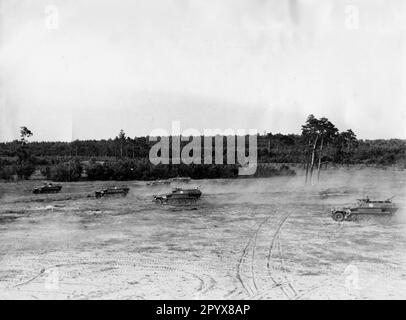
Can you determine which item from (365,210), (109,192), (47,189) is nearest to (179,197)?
(109,192)

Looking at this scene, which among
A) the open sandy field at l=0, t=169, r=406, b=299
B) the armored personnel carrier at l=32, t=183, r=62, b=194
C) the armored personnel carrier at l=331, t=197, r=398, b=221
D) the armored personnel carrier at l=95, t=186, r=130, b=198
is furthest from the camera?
the armored personnel carrier at l=32, t=183, r=62, b=194

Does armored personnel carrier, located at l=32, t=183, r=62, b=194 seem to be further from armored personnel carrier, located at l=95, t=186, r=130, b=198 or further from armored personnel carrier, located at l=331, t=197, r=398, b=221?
armored personnel carrier, located at l=331, t=197, r=398, b=221

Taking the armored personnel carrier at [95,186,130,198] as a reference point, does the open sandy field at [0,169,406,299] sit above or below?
below

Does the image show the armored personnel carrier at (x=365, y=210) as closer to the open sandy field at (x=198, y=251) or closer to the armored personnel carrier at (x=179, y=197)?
the open sandy field at (x=198, y=251)

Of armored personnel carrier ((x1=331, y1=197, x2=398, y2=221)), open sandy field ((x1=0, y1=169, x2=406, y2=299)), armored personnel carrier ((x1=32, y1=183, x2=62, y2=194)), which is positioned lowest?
open sandy field ((x1=0, y1=169, x2=406, y2=299))

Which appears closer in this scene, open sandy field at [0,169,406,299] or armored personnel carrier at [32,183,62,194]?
open sandy field at [0,169,406,299]

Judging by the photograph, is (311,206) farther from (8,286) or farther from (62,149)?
(62,149)

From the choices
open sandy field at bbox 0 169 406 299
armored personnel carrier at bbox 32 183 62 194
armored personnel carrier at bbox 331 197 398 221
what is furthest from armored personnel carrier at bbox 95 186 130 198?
armored personnel carrier at bbox 331 197 398 221

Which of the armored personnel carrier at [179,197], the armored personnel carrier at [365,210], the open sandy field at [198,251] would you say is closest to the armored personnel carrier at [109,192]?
the open sandy field at [198,251]

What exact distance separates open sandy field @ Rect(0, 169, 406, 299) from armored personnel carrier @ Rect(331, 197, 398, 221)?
1.31 ft

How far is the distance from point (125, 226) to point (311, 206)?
11.9 meters

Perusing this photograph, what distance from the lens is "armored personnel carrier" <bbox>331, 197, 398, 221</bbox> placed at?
69.3ft

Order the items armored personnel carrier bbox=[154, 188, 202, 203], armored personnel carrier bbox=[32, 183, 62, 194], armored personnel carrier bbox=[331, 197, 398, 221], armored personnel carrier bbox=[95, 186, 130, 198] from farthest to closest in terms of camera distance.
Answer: armored personnel carrier bbox=[32, 183, 62, 194] → armored personnel carrier bbox=[95, 186, 130, 198] → armored personnel carrier bbox=[154, 188, 202, 203] → armored personnel carrier bbox=[331, 197, 398, 221]
